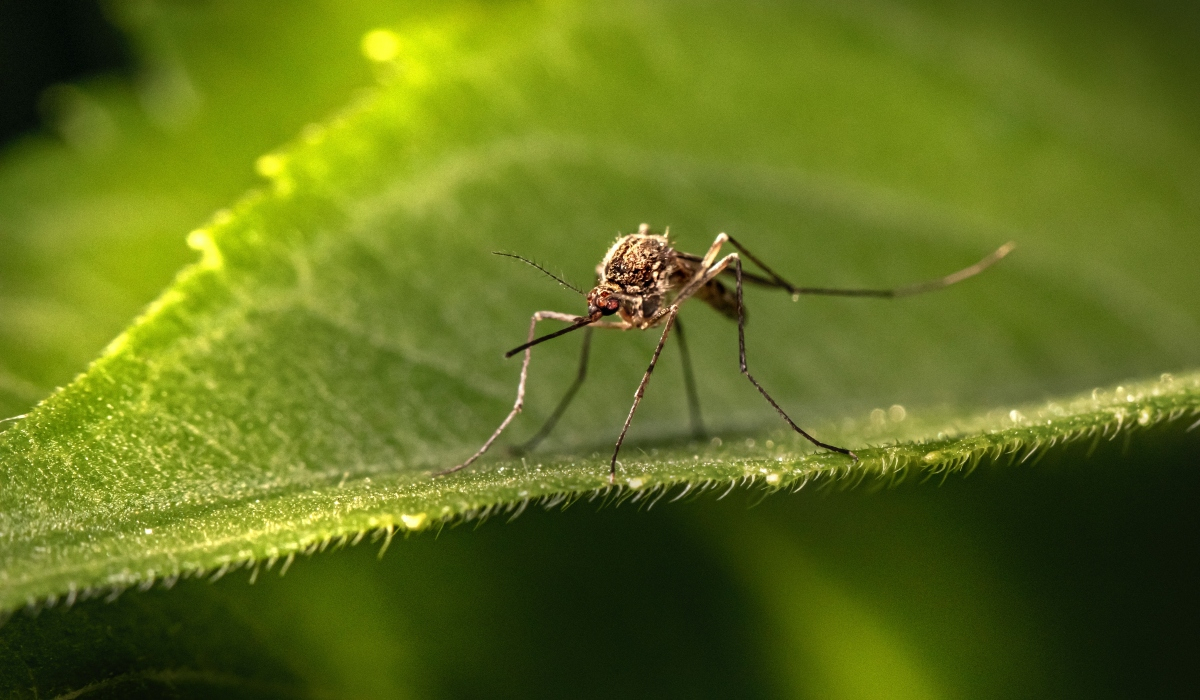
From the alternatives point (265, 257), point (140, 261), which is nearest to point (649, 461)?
point (265, 257)

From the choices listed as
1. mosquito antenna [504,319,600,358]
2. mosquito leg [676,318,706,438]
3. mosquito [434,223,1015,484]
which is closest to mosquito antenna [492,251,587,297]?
mosquito [434,223,1015,484]

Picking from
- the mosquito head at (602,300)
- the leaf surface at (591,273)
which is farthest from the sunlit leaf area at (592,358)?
the mosquito head at (602,300)

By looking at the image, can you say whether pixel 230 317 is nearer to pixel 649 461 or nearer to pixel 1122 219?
pixel 649 461

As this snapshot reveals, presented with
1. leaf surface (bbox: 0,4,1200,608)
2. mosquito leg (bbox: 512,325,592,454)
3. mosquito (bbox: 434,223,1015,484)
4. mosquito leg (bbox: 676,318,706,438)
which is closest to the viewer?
leaf surface (bbox: 0,4,1200,608)

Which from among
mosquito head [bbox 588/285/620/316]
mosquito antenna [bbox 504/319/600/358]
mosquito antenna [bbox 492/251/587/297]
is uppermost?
mosquito antenna [bbox 492/251/587/297]

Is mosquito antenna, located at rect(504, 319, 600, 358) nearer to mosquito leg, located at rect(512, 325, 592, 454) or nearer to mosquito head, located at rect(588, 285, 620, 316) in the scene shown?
mosquito head, located at rect(588, 285, 620, 316)

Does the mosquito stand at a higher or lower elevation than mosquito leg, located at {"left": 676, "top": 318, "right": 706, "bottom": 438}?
higher
